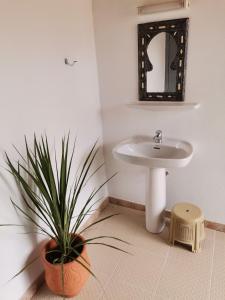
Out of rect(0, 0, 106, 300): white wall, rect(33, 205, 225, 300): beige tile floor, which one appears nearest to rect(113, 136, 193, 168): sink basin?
rect(0, 0, 106, 300): white wall

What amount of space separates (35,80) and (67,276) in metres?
1.25

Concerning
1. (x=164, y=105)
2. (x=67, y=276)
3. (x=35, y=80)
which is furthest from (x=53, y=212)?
(x=164, y=105)

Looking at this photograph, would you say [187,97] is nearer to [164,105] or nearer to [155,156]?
[164,105]

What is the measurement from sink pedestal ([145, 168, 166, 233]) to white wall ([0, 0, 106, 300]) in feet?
2.22

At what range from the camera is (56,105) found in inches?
67.1

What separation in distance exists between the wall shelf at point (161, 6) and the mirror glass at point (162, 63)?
172 millimetres

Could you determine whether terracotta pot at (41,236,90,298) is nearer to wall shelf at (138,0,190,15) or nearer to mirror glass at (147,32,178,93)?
mirror glass at (147,32,178,93)

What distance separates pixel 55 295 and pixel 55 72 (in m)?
1.54

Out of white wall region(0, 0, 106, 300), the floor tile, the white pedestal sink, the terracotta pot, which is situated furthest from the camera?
the white pedestal sink

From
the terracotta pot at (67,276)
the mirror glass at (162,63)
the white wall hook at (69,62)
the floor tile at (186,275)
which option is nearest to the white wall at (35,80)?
the white wall hook at (69,62)

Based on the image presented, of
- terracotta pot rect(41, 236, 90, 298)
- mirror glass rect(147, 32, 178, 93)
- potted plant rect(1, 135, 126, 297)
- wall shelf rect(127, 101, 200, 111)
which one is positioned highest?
mirror glass rect(147, 32, 178, 93)

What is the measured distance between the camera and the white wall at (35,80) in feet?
4.32

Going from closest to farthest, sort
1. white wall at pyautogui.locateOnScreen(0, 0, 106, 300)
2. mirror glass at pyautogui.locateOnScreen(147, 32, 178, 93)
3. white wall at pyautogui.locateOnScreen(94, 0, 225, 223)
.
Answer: white wall at pyautogui.locateOnScreen(0, 0, 106, 300)
white wall at pyautogui.locateOnScreen(94, 0, 225, 223)
mirror glass at pyautogui.locateOnScreen(147, 32, 178, 93)

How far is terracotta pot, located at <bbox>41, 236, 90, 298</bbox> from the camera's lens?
1447 mm
